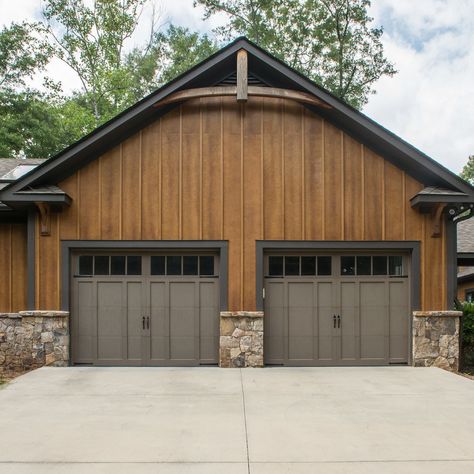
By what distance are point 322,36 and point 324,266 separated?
59.2 ft

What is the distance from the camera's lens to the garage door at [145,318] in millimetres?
9000

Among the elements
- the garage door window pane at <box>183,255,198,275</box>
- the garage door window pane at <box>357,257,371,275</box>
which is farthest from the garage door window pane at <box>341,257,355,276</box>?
the garage door window pane at <box>183,255,198,275</box>

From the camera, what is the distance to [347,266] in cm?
925

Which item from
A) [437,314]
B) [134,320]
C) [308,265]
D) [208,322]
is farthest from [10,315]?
[437,314]

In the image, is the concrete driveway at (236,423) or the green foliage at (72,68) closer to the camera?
the concrete driveway at (236,423)

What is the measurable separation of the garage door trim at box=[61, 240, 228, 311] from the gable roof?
137 cm

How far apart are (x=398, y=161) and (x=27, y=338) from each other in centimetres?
813

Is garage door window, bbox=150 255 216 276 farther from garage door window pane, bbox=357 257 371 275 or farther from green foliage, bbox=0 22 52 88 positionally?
green foliage, bbox=0 22 52 88

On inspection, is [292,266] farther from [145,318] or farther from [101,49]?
[101,49]

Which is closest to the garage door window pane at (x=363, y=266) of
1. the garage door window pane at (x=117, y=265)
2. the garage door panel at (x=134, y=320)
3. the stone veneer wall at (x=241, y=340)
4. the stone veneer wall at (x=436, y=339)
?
the stone veneer wall at (x=436, y=339)

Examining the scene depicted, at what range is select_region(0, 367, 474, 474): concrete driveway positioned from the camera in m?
4.39

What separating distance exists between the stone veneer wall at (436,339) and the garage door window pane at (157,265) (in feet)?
16.8

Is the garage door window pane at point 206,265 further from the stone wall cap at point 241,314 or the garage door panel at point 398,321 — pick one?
the garage door panel at point 398,321

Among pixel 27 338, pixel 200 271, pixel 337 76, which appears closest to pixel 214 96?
pixel 200 271
